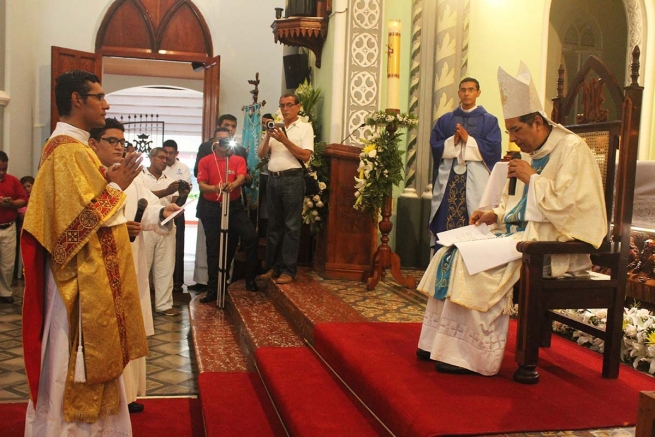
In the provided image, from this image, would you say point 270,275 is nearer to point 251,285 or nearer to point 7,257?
point 251,285

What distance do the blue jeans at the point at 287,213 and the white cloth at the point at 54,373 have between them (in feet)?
9.39

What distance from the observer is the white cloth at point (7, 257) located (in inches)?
275

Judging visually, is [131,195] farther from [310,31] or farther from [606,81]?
[310,31]

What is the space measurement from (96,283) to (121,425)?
25.8 inches

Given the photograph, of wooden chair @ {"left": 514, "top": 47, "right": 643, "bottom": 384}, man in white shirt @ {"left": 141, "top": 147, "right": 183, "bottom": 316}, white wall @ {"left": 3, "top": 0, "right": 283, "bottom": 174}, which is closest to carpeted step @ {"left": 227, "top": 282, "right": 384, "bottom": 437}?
wooden chair @ {"left": 514, "top": 47, "right": 643, "bottom": 384}

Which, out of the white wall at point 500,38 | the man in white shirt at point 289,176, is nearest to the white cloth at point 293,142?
the man in white shirt at point 289,176

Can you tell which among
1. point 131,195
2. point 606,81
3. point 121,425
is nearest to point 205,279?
point 131,195

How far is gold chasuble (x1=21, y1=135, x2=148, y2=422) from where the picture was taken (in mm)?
2775

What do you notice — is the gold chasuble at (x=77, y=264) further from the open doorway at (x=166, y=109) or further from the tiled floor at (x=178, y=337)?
the open doorway at (x=166, y=109)

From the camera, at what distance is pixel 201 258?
24.4ft

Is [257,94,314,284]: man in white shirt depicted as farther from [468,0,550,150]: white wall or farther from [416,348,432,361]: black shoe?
[416,348,432,361]: black shoe

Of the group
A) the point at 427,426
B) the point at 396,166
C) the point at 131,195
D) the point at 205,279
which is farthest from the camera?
the point at 205,279

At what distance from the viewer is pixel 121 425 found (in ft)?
9.86

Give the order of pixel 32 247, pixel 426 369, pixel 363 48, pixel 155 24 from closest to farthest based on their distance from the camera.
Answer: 1. pixel 32 247
2. pixel 426 369
3. pixel 363 48
4. pixel 155 24
